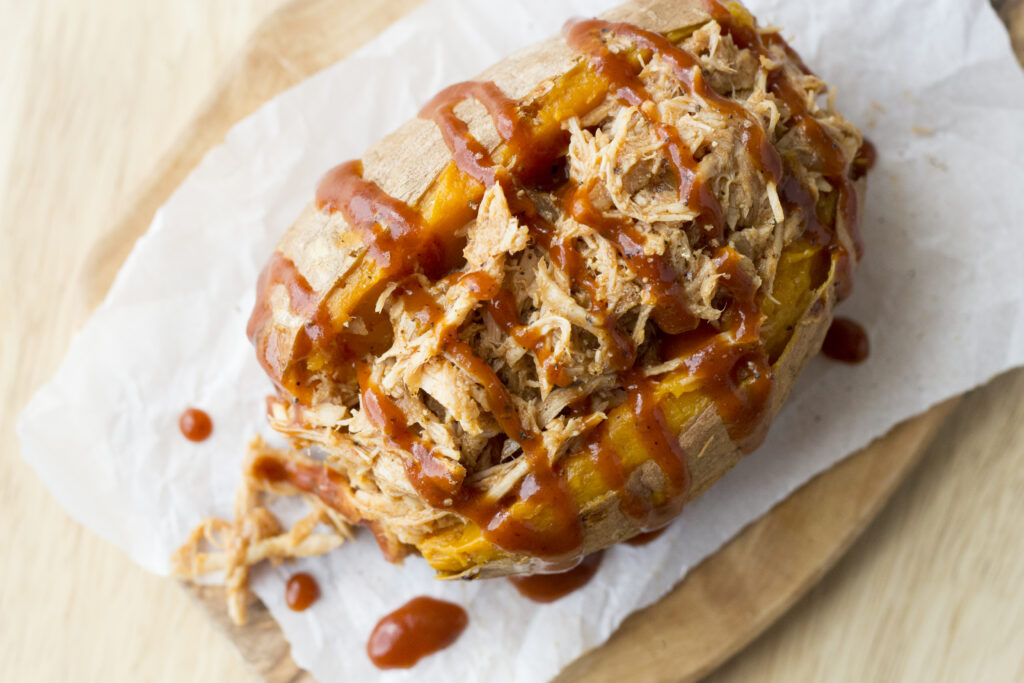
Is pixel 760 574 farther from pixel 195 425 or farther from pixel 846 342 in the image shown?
pixel 195 425

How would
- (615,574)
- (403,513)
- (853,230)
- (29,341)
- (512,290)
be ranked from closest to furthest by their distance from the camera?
(512,290), (403,513), (853,230), (615,574), (29,341)

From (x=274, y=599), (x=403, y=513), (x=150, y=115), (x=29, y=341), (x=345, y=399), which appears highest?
(x=150, y=115)

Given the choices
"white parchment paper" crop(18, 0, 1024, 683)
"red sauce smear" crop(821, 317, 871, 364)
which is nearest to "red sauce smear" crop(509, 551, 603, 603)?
"white parchment paper" crop(18, 0, 1024, 683)

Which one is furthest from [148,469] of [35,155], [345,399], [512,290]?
[512,290]

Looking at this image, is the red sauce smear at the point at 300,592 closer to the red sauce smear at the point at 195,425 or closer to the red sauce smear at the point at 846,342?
the red sauce smear at the point at 195,425

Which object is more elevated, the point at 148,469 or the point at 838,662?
the point at 148,469

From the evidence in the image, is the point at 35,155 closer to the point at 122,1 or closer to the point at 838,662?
the point at 122,1

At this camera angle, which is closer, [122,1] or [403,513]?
[403,513]

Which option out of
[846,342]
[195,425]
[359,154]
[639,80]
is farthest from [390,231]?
[846,342]
